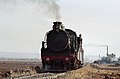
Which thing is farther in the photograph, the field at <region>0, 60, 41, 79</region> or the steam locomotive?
the steam locomotive

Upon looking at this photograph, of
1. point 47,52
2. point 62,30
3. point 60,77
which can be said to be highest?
point 62,30

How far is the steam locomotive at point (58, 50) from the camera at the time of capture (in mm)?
41375

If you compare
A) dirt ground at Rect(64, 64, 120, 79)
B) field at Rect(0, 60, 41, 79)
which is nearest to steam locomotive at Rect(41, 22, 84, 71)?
dirt ground at Rect(64, 64, 120, 79)

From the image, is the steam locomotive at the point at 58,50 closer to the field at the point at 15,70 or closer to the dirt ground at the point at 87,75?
the dirt ground at the point at 87,75

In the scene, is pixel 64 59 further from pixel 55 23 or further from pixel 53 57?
pixel 55 23

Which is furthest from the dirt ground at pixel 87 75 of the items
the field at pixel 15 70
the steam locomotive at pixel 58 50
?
the field at pixel 15 70

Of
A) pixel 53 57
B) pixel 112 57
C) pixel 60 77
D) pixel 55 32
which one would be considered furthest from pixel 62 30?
pixel 112 57

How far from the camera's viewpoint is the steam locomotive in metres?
41.4

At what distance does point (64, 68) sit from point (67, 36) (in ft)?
12.5

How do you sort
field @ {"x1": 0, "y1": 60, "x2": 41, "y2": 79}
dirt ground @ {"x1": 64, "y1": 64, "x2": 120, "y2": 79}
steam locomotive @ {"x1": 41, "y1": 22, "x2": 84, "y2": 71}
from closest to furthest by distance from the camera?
dirt ground @ {"x1": 64, "y1": 64, "x2": 120, "y2": 79}
field @ {"x1": 0, "y1": 60, "x2": 41, "y2": 79}
steam locomotive @ {"x1": 41, "y1": 22, "x2": 84, "y2": 71}

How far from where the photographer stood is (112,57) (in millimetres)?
159500

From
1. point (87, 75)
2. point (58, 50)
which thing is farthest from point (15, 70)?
point (87, 75)

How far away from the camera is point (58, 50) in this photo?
4159 cm

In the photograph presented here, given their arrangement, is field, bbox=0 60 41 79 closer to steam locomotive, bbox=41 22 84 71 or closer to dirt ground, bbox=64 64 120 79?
steam locomotive, bbox=41 22 84 71
